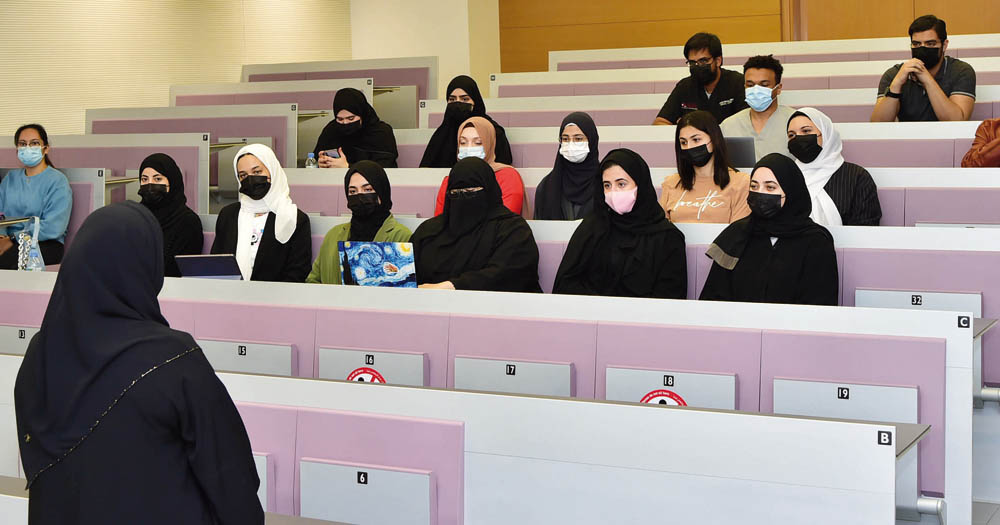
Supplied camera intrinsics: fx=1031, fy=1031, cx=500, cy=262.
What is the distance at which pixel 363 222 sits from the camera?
3818mm

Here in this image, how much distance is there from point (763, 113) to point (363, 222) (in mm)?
1949

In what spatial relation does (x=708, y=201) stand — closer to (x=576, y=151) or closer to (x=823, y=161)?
(x=823, y=161)

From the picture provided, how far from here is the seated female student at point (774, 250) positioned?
10.1 ft

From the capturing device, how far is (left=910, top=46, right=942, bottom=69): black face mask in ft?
16.4

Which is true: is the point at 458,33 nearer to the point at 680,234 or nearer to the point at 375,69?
the point at 375,69

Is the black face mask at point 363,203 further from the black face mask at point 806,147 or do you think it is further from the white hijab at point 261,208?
the black face mask at point 806,147

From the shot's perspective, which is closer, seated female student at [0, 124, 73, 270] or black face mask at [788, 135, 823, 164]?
black face mask at [788, 135, 823, 164]

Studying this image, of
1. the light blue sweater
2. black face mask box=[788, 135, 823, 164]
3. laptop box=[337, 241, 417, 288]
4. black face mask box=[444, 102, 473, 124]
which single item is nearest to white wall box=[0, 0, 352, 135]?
the light blue sweater

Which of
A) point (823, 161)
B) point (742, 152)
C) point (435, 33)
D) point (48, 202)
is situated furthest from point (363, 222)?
point (435, 33)

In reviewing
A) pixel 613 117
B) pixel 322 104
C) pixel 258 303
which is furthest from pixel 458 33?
pixel 258 303

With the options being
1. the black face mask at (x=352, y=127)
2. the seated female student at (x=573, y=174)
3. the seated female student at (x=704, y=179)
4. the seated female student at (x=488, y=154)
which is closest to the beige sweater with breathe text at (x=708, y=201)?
the seated female student at (x=704, y=179)

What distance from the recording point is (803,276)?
10.1 ft

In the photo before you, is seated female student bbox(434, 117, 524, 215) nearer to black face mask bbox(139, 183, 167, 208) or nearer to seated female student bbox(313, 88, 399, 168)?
seated female student bbox(313, 88, 399, 168)

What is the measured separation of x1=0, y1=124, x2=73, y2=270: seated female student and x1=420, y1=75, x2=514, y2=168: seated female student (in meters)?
1.77
